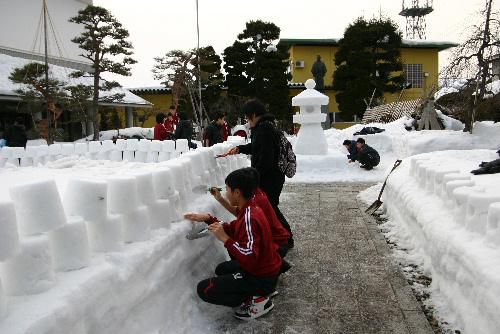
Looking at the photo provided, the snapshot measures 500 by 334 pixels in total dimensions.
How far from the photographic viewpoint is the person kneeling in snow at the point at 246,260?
290cm

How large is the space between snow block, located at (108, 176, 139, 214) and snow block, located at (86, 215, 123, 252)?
0.45 feet

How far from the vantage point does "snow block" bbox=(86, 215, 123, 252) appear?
7.98 ft

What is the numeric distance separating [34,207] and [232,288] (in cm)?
145

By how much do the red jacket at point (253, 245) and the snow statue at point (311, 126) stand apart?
8587mm

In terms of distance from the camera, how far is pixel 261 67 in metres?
23.8

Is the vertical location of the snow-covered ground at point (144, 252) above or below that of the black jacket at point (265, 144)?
below

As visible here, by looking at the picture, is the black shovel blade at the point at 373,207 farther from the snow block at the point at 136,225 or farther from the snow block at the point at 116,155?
the snow block at the point at 116,155

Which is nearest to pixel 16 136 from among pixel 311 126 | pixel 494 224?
pixel 311 126

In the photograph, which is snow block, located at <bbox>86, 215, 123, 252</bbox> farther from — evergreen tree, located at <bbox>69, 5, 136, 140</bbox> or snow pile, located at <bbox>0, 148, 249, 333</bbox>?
evergreen tree, located at <bbox>69, 5, 136, 140</bbox>

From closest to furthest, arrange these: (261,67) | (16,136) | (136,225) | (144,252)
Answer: (144,252)
(136,225)
(16,136)
(261,67)

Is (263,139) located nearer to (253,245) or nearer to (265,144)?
(265,144)

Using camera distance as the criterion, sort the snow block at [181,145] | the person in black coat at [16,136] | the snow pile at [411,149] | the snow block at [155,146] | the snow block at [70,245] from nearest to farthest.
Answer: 1. the snow block at [70,245]
2. the snow block at [181,145]
3. the snow block at [155,146]
4. the snow pile at [411,149]
5. the person in black coat at [16,136]

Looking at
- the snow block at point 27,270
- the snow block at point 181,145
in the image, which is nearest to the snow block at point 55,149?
the snow block at point 181,145

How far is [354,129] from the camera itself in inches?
686
